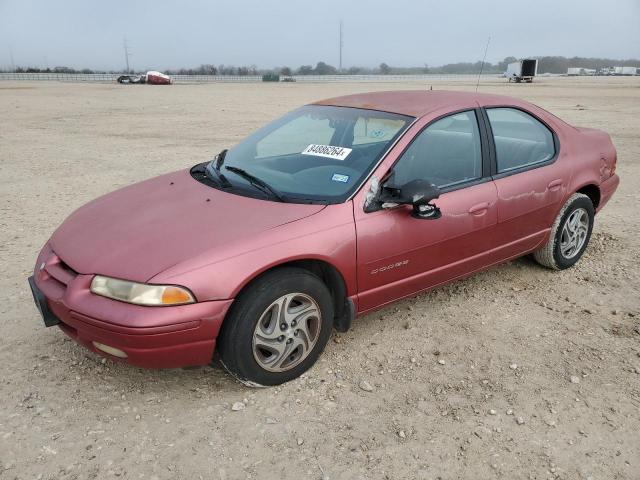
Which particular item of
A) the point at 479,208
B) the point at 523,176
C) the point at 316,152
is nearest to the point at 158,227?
the point at 316,152

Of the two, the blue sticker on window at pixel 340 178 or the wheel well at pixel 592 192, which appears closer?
the blue sticker on window at pixel 340 178

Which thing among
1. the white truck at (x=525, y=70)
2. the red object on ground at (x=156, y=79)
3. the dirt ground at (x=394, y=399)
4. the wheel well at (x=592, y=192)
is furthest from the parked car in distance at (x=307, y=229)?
the white truck at (x=525, y=70)

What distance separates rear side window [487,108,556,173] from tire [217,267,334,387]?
1722 millimetres

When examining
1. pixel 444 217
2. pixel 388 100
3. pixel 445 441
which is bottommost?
pixel 445 441

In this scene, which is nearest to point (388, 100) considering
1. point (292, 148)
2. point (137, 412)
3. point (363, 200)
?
point (292, 148)

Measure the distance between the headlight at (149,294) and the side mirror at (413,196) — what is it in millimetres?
1237

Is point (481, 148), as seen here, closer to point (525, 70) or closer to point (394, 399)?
point (394, 399)

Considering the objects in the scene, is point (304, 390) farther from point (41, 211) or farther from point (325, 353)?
point (41, 211)

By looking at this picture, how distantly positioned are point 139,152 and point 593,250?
8.37 m

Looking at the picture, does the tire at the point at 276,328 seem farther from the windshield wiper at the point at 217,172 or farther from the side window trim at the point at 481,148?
the side window trim at the point at 481,148

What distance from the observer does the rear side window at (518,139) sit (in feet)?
12.7

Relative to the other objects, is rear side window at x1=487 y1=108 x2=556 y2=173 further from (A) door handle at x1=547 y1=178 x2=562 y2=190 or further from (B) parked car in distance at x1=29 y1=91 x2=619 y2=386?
(A) door handle at x1=547 y1=178 x2=562 y2=190

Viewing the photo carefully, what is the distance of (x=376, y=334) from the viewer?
3600mm

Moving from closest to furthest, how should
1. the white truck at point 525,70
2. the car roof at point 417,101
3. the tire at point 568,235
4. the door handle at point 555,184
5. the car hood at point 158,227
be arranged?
the car hood at point 158,227 < the car roof at point 417,101 < the door handle at point 555,184 < the tire at point 568,235 < the white truck at point 525,70
